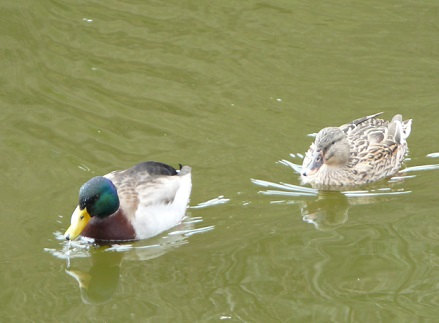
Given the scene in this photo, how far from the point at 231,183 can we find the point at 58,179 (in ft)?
6.04

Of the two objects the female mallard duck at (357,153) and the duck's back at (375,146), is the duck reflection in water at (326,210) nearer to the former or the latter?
the female mallard duck at (357,153)

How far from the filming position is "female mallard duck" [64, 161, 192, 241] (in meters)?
9.79

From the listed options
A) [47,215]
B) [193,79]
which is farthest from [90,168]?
[193,79]

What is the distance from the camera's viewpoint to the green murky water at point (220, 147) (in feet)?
29.0

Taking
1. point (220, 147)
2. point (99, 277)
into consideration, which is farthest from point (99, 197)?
point (220, 147)

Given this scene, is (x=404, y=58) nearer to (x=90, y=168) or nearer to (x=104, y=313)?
(x=90, y=168)

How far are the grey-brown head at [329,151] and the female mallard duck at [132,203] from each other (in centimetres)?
141

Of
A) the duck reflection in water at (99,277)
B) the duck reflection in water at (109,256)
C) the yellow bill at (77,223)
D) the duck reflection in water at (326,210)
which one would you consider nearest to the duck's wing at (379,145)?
the duck reflection in water at (326,210)

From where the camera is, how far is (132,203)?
10.2 meters

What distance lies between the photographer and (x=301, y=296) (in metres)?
8.76

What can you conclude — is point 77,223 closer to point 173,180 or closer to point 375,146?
point 173,180

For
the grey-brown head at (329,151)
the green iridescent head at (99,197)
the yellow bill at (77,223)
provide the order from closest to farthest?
the yellow bill at (77,223) < the green iridescent head at (99,197) < the grey-brown head at (329,151)

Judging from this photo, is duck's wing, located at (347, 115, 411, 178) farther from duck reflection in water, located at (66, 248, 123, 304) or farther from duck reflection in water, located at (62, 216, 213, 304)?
duck reflection in water, located at (66, 248, 123, 304)

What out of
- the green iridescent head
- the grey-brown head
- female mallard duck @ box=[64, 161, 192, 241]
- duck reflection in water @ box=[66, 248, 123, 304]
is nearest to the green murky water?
duck reflection in water @ box=[66, 248, 123, 304]
